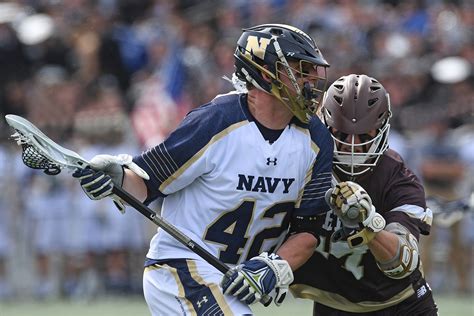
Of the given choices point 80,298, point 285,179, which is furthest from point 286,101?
point 80,298

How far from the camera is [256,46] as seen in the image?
5480mm

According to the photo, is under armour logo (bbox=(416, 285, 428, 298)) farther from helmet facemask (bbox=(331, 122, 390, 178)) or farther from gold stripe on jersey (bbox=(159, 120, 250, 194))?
gold stripe on jersey (bbox=(159, 120, 250, 194))

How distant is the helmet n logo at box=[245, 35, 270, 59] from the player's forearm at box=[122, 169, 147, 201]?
806mm

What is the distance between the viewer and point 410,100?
46.0 feet

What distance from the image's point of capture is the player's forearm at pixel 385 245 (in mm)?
5465

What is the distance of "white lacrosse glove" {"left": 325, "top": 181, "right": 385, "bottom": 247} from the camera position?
527 centimetres

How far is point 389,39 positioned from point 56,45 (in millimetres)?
4393

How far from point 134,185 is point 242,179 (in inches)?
20.3

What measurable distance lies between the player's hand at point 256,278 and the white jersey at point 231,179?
21 centimetres

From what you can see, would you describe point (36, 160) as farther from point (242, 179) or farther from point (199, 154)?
point (242, 179)

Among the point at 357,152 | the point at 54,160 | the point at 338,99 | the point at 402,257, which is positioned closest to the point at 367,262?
the point at 402,257

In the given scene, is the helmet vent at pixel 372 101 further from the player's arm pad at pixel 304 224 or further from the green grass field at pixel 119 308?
the green grass field at pixel 119 308

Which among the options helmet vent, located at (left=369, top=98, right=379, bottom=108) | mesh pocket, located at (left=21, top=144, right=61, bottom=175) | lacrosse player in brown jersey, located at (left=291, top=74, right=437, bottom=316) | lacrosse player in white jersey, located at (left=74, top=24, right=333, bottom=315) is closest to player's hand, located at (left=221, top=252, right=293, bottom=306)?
lacrosse player in white jersey, located at (left=74, top=24, right=333, bottom=315)

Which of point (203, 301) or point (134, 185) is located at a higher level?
point (134, 185)
